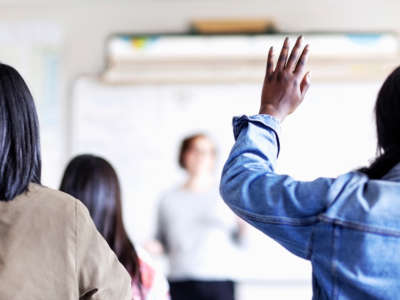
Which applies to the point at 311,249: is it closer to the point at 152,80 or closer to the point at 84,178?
the point at 84,178

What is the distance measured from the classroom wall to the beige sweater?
3.35 m

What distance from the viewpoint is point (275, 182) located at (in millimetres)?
1087

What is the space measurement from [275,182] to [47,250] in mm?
406

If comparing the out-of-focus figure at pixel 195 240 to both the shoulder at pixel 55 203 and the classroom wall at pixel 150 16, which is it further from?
the shoulder at pixel 55 203

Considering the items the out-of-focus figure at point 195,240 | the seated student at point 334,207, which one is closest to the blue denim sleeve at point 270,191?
the seated student at point 334,207

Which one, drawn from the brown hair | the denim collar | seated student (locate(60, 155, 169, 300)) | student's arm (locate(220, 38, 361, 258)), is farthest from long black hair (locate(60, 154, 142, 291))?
the brown hair

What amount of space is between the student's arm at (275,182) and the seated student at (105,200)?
1032 mm

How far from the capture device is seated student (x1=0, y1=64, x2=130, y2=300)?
3.98 feet

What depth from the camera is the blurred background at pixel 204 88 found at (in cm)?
442

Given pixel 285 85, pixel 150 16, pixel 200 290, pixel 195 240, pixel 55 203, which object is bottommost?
pixel 200 290

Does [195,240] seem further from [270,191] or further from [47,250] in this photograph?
[270,191]

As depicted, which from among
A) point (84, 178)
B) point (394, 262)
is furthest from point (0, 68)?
point (84, 178)

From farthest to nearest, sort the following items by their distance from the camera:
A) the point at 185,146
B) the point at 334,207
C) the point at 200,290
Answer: the point at 185,146 → the point at 200,290 → the point at 334,207

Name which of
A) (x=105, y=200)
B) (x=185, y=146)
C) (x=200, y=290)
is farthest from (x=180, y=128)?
(x=105, y=200)
